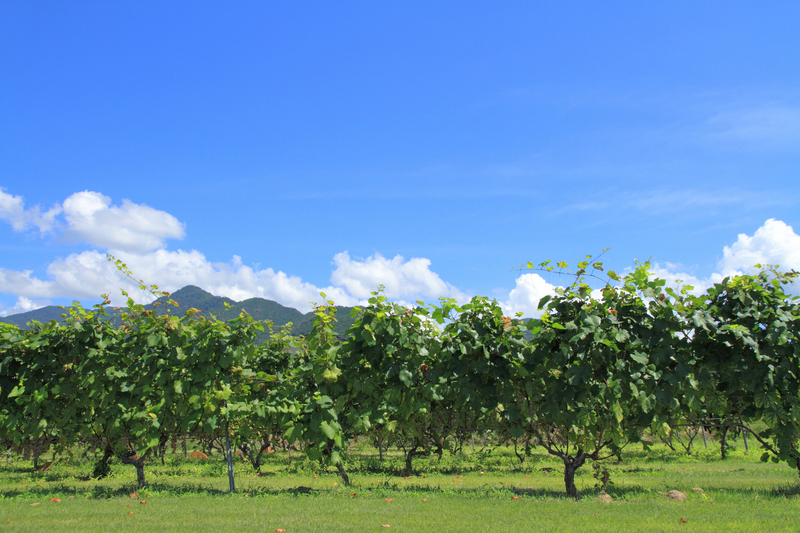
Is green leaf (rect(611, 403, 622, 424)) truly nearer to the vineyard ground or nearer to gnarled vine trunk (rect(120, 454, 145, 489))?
the vineyard ground

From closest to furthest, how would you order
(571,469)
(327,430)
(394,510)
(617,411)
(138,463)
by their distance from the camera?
(394,510), (617,411), (571,469), (327,430), (138,463)

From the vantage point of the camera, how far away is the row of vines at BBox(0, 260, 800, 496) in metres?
Result: 7.15

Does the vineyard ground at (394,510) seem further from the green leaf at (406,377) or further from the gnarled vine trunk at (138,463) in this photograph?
the green leaf at (406,377)

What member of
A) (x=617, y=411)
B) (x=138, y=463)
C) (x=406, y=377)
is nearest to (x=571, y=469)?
(x=617, y=411)

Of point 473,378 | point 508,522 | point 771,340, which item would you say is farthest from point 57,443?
point 771,340

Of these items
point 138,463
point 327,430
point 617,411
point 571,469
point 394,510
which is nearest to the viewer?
point 394,510

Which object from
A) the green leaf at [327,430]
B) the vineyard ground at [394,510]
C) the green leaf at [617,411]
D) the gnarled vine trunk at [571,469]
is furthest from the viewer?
the green leaf at [327,430]

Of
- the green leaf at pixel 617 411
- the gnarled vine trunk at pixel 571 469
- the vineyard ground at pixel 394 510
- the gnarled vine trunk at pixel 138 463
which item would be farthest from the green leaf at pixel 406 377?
the gnarled vine trunk at pixel 138 463

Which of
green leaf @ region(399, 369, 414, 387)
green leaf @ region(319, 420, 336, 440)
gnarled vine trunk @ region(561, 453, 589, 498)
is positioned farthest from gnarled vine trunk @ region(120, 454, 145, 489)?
gnarled vine trunk @ region(561, 453, 589, 498)

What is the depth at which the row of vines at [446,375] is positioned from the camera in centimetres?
715

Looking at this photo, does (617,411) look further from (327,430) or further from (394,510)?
(327,430)

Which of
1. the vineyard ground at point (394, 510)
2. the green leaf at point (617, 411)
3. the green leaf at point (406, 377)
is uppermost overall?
the green leaf at point (406, 377)

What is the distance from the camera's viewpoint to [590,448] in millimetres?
7430

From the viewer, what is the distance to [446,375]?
782 cm
